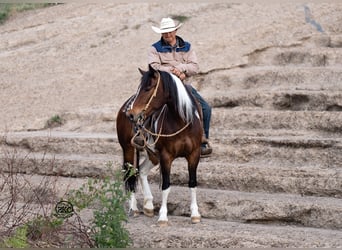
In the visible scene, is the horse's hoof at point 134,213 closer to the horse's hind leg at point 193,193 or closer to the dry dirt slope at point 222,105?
the dry dirt slope at point 222,105

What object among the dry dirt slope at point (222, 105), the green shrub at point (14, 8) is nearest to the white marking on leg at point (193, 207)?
the dry dirt slope at point (222, 105)

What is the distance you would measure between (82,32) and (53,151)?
15.8 feet

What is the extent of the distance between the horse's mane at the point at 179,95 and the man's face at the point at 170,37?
65 centimetres

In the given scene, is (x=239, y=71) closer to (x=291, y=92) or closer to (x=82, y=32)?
(x=291, y=92)

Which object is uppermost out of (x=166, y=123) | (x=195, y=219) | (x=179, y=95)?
(x=179, y=95)

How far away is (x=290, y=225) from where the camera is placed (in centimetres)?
846

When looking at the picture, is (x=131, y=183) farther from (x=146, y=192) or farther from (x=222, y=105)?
(x=222, y=105)

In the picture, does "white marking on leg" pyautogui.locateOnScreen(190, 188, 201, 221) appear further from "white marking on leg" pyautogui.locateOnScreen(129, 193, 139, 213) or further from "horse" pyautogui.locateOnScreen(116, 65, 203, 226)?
"white marking on leg" pyautogui.locateOnScreen(129, 193, 139, 213)

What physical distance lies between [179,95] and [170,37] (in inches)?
36.3

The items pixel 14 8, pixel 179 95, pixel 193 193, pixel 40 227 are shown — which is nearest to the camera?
pixel 40 227

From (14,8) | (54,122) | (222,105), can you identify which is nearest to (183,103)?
(222,105)

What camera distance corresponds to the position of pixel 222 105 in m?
12.2

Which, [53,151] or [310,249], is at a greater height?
[310,249]

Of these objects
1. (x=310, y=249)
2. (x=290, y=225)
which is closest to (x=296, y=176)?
(x=290, y=225)
